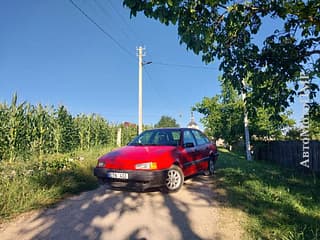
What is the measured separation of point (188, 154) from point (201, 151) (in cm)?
103

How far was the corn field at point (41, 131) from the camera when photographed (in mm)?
10242

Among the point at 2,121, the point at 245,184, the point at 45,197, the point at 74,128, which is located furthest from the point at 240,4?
the point at 74,128

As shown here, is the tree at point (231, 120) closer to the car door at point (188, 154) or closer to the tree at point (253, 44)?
the car door at point (188, 154)

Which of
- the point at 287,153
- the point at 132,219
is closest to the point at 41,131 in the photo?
the point at 132,219

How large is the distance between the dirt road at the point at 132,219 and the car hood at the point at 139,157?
0.71 meters

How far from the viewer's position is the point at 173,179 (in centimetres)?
588

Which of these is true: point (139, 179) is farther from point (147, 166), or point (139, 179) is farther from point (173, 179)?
point (173, 179)

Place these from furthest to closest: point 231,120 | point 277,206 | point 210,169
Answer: point 231,120
point 210,169
point 277,206

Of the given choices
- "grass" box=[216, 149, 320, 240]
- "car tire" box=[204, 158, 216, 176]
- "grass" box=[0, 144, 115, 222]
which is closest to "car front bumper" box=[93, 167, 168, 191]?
"grass" box=[0, 144, 115, 222]

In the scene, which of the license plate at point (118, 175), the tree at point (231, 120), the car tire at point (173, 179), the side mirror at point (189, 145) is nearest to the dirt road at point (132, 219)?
the car tire at point (173, 179)

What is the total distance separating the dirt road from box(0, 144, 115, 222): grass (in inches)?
12.5

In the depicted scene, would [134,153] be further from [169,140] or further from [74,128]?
[74,128]

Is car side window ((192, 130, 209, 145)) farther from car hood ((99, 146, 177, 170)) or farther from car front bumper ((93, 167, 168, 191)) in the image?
car front bumper ((93, 167, 168, 191))

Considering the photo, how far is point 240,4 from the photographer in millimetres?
3887
